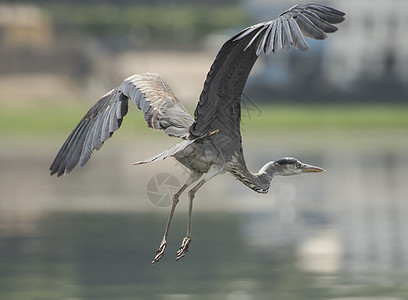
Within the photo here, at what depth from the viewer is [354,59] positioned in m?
89.0

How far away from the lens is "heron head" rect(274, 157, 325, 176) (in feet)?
33.3

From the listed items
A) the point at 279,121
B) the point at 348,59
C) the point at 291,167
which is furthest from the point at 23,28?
the point at 291,167

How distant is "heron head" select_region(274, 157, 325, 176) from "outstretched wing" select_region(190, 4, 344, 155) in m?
0.58

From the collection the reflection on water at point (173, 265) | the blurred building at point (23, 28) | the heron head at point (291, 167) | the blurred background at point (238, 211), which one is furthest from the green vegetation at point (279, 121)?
the blurred building at point (23, 28)

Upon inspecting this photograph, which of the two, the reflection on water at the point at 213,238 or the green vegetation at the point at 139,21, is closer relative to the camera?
the reflection on water at the point at 213,238

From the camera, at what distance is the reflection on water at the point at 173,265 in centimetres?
1182

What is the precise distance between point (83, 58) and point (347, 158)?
1990 inches

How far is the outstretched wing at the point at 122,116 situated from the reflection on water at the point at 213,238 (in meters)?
0.88

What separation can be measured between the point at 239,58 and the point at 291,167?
4.44ft

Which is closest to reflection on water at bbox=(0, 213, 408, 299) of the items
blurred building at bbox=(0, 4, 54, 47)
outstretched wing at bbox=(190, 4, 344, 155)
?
outstretched wing at bbox=(190, 4, 344, 155)

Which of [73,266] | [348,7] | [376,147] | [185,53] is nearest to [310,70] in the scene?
[185,53]

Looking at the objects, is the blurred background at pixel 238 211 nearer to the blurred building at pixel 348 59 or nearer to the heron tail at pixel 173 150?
the blurred building at pixel 348 59

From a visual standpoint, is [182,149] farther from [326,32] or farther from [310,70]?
[310,70]

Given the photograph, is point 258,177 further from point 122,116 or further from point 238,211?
point 238,211
